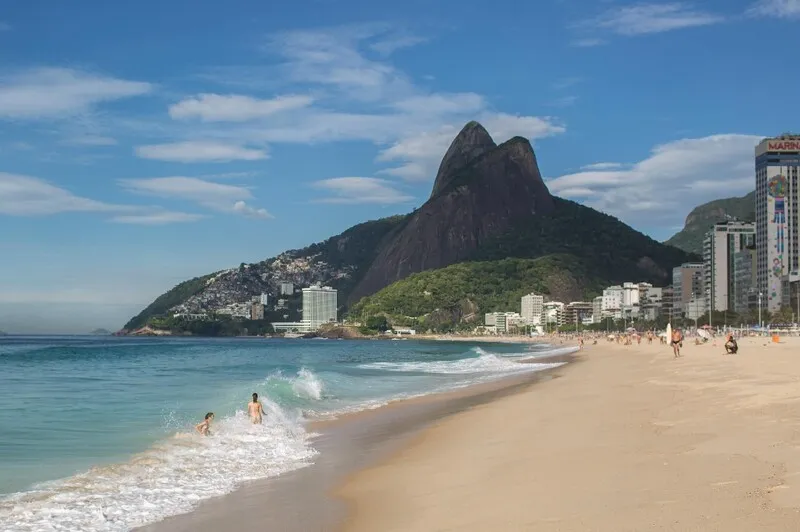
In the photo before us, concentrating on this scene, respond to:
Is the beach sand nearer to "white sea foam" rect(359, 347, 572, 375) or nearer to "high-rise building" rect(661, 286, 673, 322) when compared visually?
"white sea foam" rect(359, 347, 572, 375)

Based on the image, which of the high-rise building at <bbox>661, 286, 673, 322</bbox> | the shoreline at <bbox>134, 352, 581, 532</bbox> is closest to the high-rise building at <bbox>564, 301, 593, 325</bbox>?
the high-rise building at <bbox>661, 286, 673, 322</bbox>

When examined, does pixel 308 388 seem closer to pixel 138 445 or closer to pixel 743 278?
pixel 138 445

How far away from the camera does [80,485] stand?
331 inches

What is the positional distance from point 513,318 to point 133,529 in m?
170

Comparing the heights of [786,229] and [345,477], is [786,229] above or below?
above

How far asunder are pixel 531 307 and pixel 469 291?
17381 millimetres

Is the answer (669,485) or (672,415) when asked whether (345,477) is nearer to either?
(669,485)

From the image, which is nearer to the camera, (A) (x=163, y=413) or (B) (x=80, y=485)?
(B) (x=80, y=485)

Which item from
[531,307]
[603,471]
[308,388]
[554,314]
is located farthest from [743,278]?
[603,471]

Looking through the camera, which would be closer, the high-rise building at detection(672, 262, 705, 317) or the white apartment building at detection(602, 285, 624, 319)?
the high-rise building at detection(672, 262, 705, 317)

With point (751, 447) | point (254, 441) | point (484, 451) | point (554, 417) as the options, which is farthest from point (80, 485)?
point (554, 417)

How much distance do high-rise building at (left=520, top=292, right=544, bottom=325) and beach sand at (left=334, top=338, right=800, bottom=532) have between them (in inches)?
6400

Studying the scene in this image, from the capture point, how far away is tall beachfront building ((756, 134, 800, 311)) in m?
125

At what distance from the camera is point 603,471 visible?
764 cm
